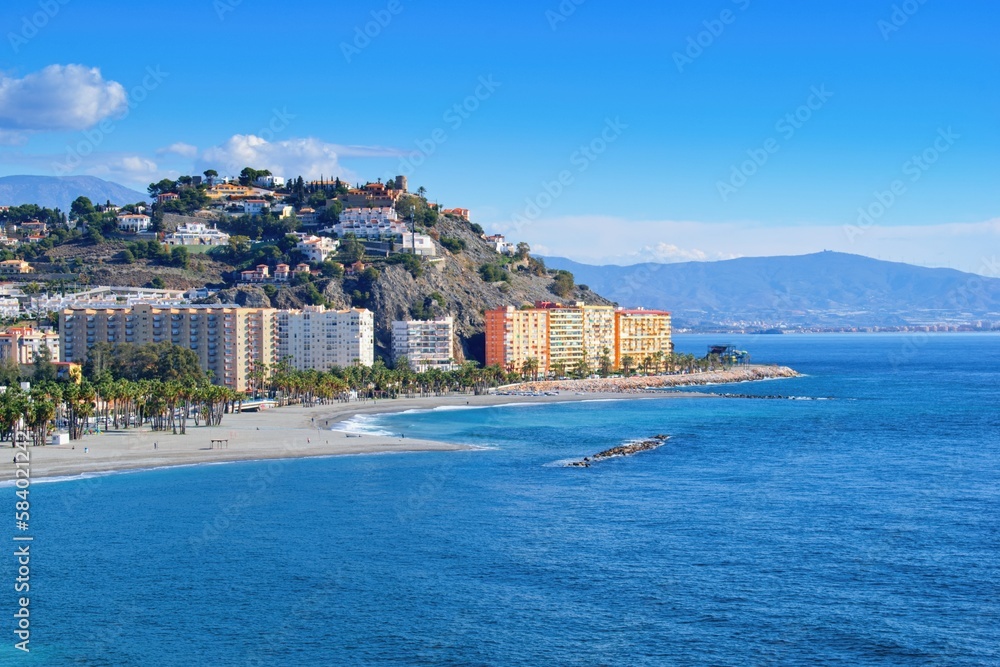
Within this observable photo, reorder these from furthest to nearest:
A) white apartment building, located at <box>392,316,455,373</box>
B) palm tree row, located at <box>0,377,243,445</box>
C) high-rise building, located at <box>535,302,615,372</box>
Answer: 1. high-rise building, located at <box>535,302,615,372</box>
2. white apartment building, located at <box>392,316,455,373</box>
3. palm tree row, located at <box>0,377,243,445</box>

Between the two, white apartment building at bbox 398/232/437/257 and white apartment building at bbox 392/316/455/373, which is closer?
white apartment building at bbox 392/316/455/373

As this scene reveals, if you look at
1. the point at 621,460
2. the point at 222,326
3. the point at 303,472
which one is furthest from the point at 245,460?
the point at 222,326

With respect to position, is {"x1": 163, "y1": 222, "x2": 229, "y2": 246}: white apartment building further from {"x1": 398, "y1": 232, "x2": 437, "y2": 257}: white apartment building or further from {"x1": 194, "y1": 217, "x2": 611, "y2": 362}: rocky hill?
{"x1": 398, "y1": 232, "x2": 437, "y2": 257}: white apartment building

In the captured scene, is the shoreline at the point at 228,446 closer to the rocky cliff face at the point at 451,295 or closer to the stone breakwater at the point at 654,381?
the stone breakwater at the point at 654,381

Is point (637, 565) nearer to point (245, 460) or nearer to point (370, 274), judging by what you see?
point (245, 460)

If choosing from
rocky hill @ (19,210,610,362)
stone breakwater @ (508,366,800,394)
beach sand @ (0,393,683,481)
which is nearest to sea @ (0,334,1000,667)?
beach sand @ (0,393,683,481)

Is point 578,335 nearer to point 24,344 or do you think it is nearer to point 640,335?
point 640,335

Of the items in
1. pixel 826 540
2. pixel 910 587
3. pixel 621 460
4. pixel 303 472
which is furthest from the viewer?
pixel 621 460
